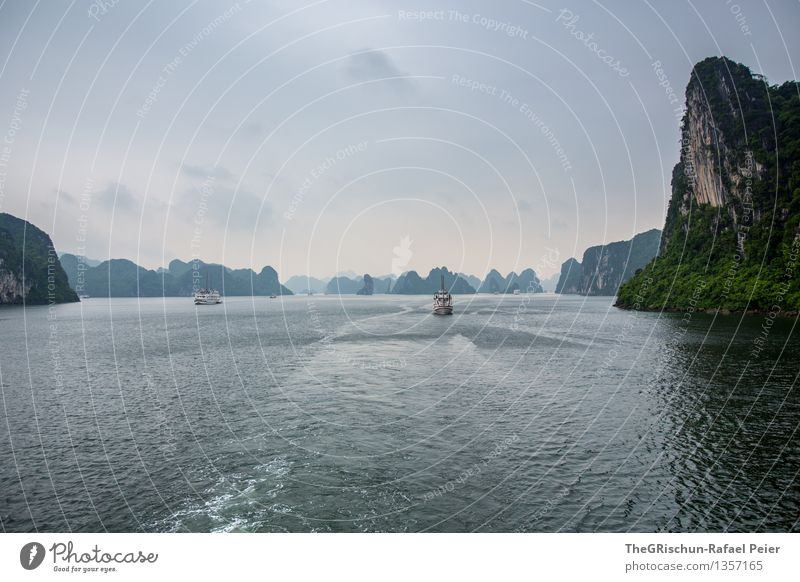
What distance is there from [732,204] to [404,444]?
167 meters

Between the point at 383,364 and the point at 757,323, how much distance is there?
81.4 metres

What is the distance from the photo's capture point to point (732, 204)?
136625 millimetres

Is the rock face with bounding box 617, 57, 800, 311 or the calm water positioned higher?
the rock face with bounding box 617, 57, 800, 311

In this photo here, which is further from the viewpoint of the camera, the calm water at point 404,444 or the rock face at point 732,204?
the rock face at point 732,204

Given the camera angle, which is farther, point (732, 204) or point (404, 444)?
point (732, 204)

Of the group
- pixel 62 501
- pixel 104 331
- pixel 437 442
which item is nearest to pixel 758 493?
pixel 437 442

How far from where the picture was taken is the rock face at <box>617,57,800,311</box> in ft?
339

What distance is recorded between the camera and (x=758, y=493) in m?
17.9

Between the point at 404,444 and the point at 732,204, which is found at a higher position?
the point at 732,204

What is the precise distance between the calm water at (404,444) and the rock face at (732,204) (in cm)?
7304

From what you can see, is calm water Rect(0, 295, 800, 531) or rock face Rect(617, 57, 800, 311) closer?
calm water Rect(0, 295, 800, 531)

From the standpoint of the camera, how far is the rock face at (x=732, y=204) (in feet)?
339

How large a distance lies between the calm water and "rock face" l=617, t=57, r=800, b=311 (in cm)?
7304
